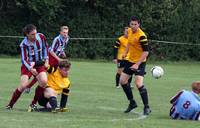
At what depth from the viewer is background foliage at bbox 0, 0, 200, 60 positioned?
130ft

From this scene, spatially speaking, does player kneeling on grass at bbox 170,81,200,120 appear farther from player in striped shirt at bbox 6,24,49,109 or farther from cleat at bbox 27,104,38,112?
cleat at bbox 27,104,38,112

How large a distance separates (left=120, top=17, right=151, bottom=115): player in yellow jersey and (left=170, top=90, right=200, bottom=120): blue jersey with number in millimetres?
838

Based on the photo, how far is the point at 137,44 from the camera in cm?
1301

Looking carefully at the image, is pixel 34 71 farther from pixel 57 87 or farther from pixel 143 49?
pixel 143 49

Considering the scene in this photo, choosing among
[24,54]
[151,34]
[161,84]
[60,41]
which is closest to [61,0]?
[151,34]

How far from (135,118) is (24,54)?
2.68 metres

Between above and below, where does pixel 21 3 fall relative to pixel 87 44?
above

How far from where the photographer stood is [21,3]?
130 feet

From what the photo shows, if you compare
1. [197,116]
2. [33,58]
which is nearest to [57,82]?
[33,58]

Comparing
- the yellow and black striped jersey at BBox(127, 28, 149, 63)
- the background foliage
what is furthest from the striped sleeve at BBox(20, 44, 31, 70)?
the background foliage

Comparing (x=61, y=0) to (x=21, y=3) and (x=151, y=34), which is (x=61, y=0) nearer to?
(x=21, y=3)

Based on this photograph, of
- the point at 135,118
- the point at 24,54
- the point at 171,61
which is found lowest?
the point at 171,61

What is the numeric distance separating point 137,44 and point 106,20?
27.9 m

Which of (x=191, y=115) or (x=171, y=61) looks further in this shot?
(x=171, y=61)
